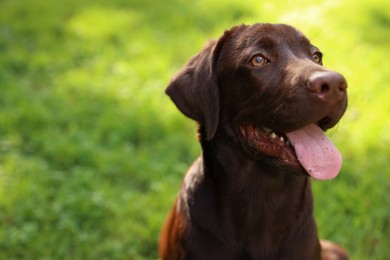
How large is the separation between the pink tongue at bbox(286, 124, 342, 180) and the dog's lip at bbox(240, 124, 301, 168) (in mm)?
33

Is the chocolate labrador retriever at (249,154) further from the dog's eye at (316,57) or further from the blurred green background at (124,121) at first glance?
the blurred green background at (124,121)

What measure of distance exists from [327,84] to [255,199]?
910 mm

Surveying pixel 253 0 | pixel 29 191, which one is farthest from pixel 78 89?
pixel 253 0

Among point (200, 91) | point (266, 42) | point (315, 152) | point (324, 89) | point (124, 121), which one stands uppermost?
point (124, 121)

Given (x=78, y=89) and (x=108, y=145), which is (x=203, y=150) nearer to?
(x=108, y=145)

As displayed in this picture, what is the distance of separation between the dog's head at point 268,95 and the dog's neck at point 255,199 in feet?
0.48

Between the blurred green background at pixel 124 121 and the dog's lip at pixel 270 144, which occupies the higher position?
the blurred green background at pixel 124 121

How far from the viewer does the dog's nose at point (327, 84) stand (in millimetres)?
2738

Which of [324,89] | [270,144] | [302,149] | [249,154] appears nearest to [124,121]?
[249,154]

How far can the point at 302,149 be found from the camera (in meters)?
3.05

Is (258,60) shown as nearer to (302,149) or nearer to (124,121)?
(302,149)

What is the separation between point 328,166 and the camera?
9.98 feet

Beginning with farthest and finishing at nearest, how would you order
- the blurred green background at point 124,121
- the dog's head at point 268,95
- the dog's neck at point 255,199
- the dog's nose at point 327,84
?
the blurred green background at point 124,121, the dog's neck at point 255,199, the dog's head at point 268,95, the dog's nose at point 327,84

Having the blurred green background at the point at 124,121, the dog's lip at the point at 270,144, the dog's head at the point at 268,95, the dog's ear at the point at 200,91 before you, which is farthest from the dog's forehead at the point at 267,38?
the blurred green background at the point at 124,121
